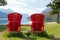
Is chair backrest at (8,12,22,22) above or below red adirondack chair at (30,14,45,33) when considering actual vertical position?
above

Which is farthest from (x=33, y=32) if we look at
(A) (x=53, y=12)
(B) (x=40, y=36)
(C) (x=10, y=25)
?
(A) (x=53, y=12)

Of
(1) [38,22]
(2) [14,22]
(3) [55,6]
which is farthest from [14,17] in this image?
(3) [55,6]

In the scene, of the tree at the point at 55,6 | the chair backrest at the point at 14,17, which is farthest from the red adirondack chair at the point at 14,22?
the tree at the point at 55,6

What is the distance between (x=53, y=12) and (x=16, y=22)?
19.1 m

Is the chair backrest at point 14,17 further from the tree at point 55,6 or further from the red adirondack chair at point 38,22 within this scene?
the tree at point 55,6

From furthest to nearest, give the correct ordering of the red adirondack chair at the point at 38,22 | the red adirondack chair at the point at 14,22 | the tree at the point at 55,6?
the tree at the point at 55,6 < the red adirondack chair at the point at 38,22 < the red adirondack chair at the point at 14,22

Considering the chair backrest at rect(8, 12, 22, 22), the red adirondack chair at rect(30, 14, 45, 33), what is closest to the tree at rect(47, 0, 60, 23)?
the red adirondack chair at rect(30, 14, 45, 33)

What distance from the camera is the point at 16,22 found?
9.73m

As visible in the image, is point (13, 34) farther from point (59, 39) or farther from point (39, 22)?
point (59, 39)

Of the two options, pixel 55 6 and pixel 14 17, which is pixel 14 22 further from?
pixel 55 6

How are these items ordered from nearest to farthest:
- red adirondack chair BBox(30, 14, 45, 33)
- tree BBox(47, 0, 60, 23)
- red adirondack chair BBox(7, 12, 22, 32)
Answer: red adirondack chair BBox(7, 12, 22, 32) → red adirondack chair BBox(30, 14, 45, 33) → tree BBox(47, 0, 60, 23)

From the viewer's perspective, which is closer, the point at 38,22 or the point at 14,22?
the point at 14,22

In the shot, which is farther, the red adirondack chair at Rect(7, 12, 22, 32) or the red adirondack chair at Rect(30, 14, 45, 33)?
the red adirondack chair at Rect(30, 14, 45, 33)

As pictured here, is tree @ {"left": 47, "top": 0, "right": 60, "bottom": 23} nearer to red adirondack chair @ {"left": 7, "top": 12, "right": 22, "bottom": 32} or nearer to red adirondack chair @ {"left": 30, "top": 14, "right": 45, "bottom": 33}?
red adirondack chair @ {"left": 30, "top": 14, "right": 45, "bottom": 33}
